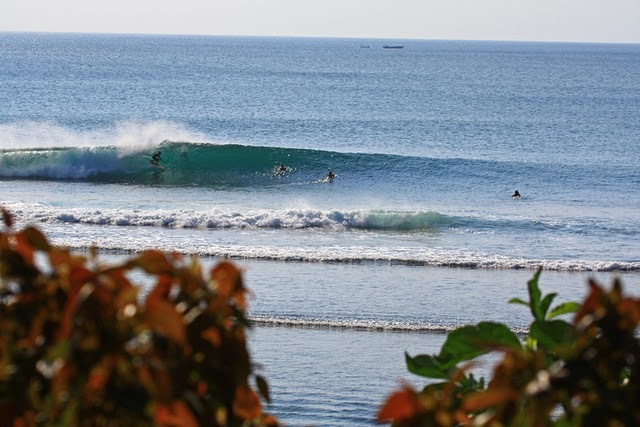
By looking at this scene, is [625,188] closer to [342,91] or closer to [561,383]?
[561,383]

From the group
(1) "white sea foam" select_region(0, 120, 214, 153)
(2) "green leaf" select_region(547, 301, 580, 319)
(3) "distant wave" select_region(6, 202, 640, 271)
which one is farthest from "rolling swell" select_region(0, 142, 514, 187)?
(2) "green leaf" select_region(547, 301, 580, 319)

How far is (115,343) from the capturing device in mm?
1135

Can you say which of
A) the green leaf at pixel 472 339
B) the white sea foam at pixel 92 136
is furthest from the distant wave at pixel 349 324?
the white sea foam at pixel 92 136

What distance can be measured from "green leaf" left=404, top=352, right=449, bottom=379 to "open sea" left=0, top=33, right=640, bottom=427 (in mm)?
633

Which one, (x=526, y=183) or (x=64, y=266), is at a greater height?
(x=64, y=266)

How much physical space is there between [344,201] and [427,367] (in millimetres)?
27372

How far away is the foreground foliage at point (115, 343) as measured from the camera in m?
1.12

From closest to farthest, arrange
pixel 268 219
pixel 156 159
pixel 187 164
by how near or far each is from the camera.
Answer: pixel 268 219, pixel 156 159, pixel 187 164

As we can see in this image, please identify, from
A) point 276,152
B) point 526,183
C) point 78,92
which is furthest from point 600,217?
point 78,92

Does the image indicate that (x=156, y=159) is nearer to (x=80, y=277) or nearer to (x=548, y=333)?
(x=548, y=333)

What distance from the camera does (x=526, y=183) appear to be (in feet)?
110

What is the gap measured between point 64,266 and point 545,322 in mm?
974

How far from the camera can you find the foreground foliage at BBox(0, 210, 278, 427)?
1.12 meters

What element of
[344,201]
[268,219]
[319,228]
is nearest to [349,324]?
[319,228]
